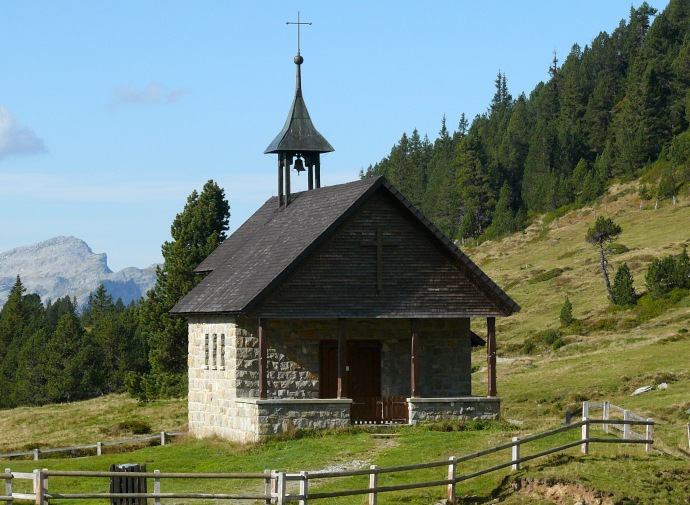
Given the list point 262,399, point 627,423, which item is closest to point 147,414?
point 262,399

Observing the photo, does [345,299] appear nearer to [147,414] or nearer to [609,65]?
[147,414]

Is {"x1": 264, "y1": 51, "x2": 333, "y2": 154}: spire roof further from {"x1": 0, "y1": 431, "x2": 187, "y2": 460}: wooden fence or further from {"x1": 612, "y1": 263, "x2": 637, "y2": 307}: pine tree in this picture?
{"x1": 612, "y1": 263, "x2": 637, "y2": 307}: pine tree

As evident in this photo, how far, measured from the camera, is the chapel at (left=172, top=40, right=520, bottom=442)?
35625 millimetres

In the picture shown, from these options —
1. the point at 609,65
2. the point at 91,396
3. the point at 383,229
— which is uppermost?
the point at 609,65

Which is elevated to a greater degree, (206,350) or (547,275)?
(547,275)

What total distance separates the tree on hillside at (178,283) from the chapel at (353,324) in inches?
759

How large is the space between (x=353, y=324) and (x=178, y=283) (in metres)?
22.5

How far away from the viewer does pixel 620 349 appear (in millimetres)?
62562

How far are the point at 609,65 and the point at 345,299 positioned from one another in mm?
126574

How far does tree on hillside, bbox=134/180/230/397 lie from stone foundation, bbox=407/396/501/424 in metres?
24.1

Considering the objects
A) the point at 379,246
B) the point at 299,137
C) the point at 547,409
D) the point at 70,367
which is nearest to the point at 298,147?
the point at 299,137

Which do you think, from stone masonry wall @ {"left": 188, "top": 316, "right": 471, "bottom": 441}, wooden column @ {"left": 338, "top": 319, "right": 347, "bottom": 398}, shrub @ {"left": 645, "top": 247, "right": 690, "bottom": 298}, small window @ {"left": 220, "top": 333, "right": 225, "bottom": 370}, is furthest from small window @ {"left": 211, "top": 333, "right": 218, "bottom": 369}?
shrub @ {"left": 645, "top": 247, "right": 690, "bottom": 298}

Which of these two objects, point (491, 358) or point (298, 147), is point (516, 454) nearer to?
point (491, 358)

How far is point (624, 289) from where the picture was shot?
76312mm
